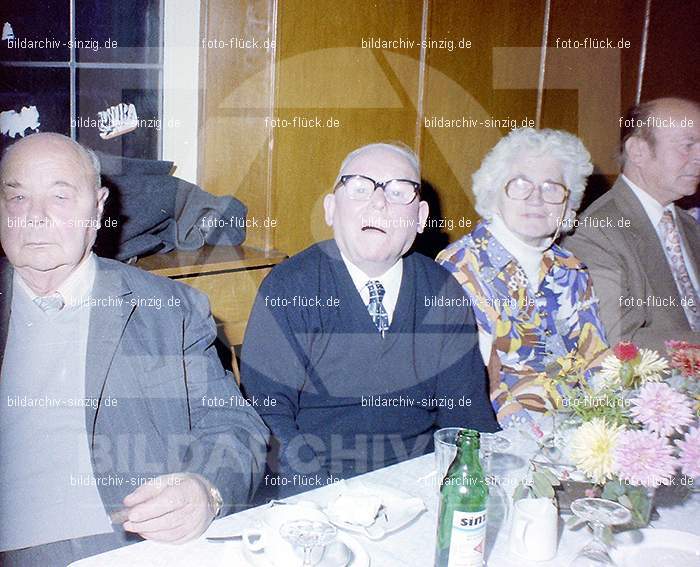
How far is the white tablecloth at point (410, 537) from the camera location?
3.33 feet

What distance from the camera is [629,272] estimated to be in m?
2.39

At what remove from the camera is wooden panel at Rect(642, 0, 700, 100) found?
160 inches

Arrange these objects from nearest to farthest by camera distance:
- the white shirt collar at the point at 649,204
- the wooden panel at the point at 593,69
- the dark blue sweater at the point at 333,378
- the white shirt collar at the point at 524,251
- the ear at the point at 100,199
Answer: the ear at the point at 100,199 < the dark blue sweater at the point at 333,378 < the white shirt collar at the point at 524,251 < the white shirt collar at the point at 649,204 < the wooden panel at the point at 593,69

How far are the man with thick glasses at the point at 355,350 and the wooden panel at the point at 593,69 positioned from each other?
97.8 inches

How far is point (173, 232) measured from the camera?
103 inches

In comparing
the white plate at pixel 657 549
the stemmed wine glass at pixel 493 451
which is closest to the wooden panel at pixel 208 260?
the stemmed wine glass at pixel 493 451

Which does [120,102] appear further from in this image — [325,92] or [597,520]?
[597,520]

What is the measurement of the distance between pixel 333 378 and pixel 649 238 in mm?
1467

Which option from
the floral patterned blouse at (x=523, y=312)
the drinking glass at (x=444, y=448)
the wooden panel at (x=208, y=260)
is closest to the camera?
the drinking glass at (x=444, y=448)

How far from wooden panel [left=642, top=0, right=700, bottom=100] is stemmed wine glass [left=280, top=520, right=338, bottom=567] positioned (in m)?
3.98

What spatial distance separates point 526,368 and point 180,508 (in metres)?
1.25

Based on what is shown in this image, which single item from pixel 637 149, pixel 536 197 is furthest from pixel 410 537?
pixel 637 149

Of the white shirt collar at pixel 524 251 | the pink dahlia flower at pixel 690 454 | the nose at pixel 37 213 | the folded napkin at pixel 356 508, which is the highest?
the nose at pixel 37 213

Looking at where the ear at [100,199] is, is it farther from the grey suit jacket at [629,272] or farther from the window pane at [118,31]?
the grey suit jacket at [629,272]
